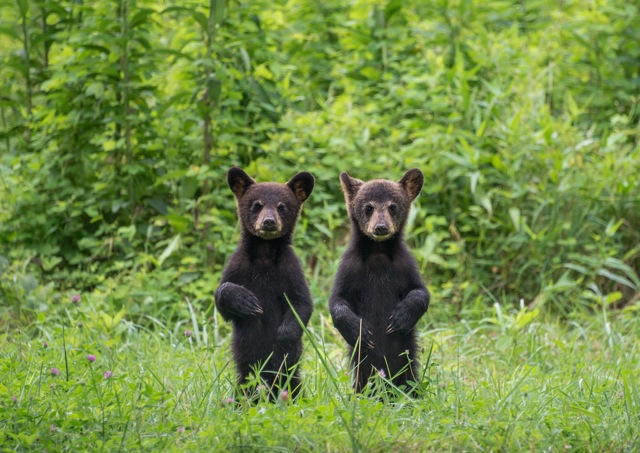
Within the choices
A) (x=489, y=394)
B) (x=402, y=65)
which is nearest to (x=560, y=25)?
(x=402, y=65)

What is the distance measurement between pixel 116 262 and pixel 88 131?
126 cm

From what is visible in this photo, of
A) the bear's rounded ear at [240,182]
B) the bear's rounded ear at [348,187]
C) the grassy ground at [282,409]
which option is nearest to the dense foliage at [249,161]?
the grassy ground at [282,409]

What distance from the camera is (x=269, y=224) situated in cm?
516

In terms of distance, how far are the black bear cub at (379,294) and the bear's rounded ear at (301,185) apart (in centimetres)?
34

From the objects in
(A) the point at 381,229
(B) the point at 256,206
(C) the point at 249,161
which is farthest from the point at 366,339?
(C) the point at 249,161

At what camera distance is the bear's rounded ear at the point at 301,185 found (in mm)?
5613

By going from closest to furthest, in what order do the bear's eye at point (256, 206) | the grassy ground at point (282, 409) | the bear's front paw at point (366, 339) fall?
the grassy ground at point (282, 409) → the bear's front paw at point (366, 339) → the bear's eye at point (256, 206)

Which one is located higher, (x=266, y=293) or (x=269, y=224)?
(x=269, y=224)

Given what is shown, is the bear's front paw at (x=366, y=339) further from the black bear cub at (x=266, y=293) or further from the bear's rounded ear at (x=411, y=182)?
the bear's rounded ear at (x=411, y=182)

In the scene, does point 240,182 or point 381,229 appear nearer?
point 381,229

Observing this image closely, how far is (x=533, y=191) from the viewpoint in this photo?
8.26m

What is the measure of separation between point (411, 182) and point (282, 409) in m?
1.87

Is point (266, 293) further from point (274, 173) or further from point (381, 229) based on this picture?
point (274, 173)

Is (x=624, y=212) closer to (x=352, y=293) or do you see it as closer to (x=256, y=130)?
(x=256, y=130)
